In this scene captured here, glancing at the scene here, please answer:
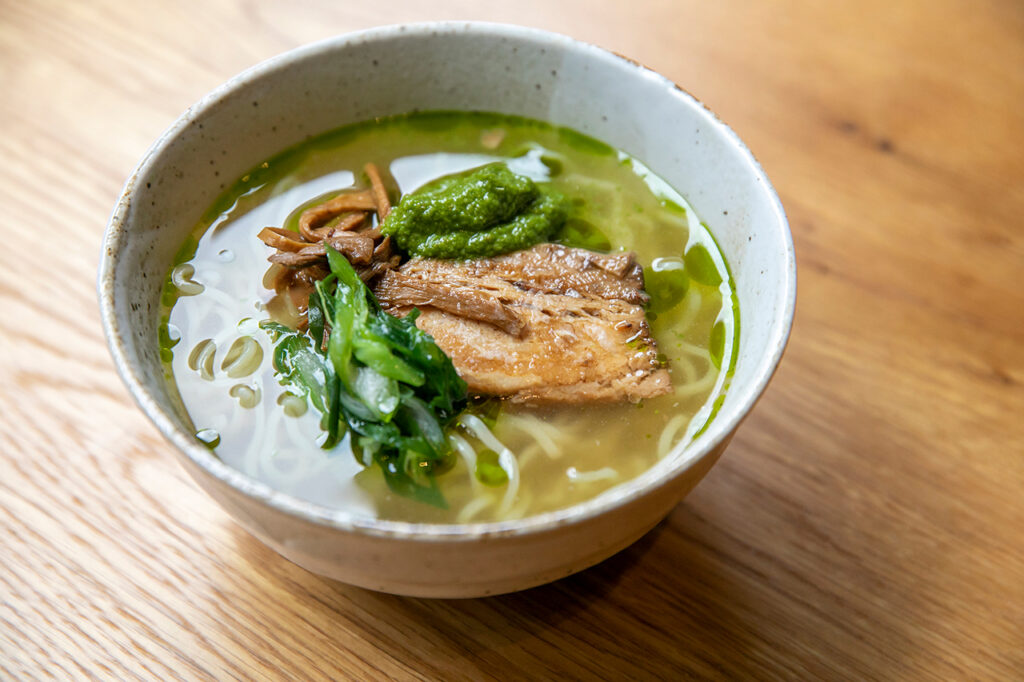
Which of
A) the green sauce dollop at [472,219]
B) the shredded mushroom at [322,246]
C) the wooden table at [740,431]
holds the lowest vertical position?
the wooden table at [740,431]

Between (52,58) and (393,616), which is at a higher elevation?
(52,58)

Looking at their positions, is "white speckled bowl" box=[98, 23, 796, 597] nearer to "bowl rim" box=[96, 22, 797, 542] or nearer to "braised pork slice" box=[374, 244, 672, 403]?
"bowl rim" box=[96, 22, 797, 542]

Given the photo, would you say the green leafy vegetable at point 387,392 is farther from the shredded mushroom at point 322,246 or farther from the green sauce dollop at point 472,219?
the green sauce dollop at point 472,219

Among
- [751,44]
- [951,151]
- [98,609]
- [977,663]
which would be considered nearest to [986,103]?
[951,151]

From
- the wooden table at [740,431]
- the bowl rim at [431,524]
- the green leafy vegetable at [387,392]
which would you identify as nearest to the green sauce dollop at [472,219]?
the green leafy vegetable at [387,392]

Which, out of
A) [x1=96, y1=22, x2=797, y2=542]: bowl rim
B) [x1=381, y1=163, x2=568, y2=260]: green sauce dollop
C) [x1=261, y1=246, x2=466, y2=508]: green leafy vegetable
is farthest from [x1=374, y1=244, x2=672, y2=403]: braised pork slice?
[x1=96, y1=22, x2=797, y2=542]: bowl rim

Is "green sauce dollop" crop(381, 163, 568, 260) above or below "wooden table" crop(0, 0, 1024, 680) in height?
above

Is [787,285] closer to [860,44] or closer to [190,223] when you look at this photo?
[190,223]
